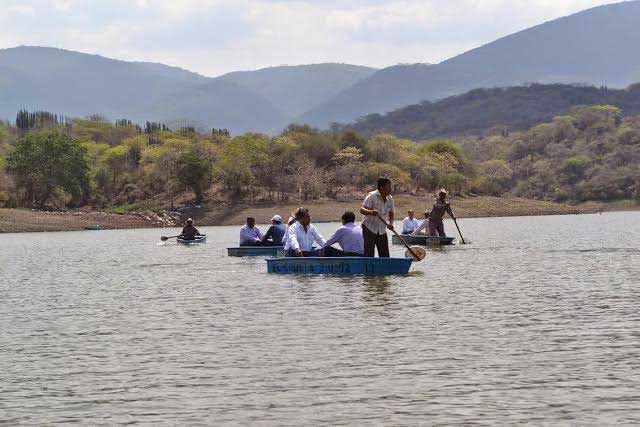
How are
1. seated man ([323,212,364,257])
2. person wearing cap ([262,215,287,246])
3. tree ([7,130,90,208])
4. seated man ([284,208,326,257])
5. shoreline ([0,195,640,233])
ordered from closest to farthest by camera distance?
seated man ([323,212,364,257]), seated man ([284,208,326,257]), person wearing cap ([262,215,287,246]), shoreline ([0,195,640,233]), tree ([7,130,90,208])

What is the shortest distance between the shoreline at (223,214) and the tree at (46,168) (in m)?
3.70

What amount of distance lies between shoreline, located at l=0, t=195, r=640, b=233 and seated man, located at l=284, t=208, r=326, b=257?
70.1 metres

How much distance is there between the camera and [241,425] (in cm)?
1077

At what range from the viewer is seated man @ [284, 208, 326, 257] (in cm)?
2902

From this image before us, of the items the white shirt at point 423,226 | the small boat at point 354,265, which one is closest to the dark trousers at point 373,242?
the small boat at point 354,265

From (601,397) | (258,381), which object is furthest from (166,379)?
(601,397)

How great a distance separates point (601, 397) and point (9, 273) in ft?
93.0

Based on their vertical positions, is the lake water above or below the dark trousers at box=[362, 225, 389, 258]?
below

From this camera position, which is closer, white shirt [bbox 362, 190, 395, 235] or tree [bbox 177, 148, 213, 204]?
white shirt [bbox 362, 190, 395, 235]

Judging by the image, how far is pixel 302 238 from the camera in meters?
29.7

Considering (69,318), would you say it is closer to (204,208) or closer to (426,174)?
(204,208)

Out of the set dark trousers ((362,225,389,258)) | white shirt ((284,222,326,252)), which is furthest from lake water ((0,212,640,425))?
white shirt ((284,222,326,252))

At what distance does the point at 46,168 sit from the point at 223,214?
65.7ft

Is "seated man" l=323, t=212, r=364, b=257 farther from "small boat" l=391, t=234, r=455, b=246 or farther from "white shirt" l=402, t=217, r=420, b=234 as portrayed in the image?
"white shirt" l=402, t=217, r=420, b=234
